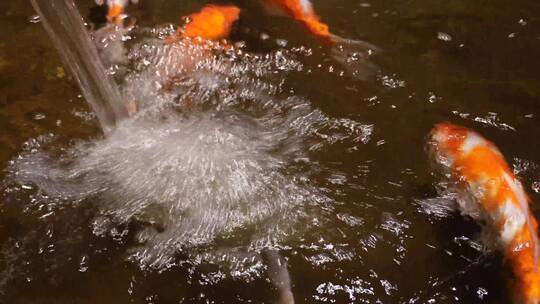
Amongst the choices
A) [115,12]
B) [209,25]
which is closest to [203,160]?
[209,25]

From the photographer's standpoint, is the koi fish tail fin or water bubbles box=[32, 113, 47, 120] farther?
the koi fish tail fin

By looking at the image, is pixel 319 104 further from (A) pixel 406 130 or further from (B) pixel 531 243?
(B) pixel 531 243

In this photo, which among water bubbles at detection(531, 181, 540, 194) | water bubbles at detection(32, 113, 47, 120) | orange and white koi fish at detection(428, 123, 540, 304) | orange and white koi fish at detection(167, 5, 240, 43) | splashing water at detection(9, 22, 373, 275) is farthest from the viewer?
orange and white koi fish at detection(167, 5, 240, 43)

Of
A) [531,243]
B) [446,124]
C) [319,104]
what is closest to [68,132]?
[319,104]

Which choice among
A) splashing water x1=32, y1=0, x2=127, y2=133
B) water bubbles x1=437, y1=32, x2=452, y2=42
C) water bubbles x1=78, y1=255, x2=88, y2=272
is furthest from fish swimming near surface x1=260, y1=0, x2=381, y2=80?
water bubbles x1=78, y1=255, x2=88, y2=272

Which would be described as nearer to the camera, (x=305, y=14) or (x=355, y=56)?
(x=355, y=56)

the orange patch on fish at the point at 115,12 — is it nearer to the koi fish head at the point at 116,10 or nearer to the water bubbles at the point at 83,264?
the koi fish head at the point at 116,10

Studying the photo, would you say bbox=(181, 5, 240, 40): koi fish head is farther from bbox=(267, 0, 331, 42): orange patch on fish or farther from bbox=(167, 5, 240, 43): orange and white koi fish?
bbox=(267, 0, 331, 42): orange patch on fish

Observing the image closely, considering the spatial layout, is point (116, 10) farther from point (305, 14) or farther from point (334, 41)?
point (334, 41)
